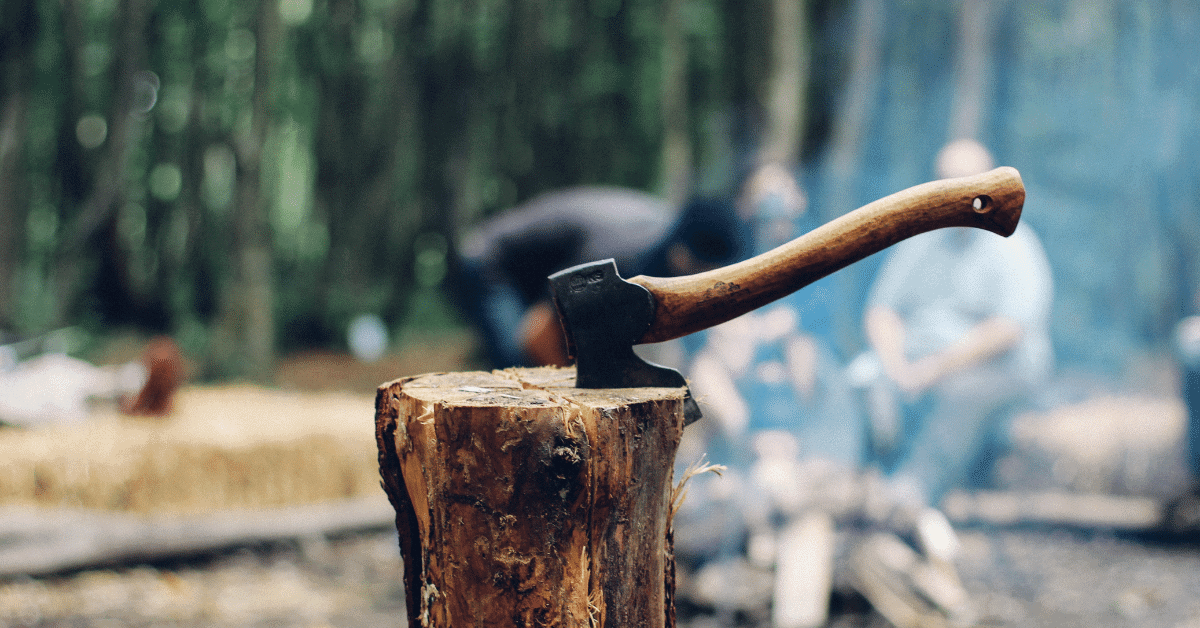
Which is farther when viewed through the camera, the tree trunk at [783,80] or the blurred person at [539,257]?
the tree trunk at [783,80]

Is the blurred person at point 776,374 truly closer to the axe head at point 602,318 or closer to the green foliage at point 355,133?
the axe head at point 602,318

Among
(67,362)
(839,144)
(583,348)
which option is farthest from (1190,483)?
(67,362)

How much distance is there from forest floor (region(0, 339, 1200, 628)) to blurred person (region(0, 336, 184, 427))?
2.52 ft

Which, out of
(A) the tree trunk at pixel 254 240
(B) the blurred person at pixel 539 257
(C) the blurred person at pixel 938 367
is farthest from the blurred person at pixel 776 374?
(A) the tree trunk at pixel 254 240

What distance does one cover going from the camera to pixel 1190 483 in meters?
3.94

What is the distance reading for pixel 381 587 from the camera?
3.16 meters

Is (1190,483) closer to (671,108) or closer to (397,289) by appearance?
(671,108)

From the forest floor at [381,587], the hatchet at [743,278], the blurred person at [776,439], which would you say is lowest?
the forest floor at [381,587]

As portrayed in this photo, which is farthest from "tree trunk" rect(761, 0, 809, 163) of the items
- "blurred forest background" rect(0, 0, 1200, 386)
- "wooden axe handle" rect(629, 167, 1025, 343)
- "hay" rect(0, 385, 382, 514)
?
"wooden axe handle" rect(629, 167, 1025, 343)

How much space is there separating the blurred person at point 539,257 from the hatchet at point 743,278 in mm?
1618

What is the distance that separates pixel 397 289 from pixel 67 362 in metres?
5.69

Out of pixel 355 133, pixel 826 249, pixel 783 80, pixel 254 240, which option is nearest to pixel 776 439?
pixel 826 249

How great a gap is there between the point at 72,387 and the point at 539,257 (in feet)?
7.24

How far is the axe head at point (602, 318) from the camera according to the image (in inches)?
41.8
